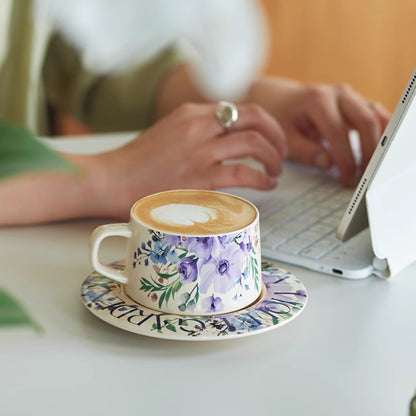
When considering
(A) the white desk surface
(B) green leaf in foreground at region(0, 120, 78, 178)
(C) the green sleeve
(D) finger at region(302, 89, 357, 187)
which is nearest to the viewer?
(B) green leaf in foreground at region(0, 120, 78, 178)

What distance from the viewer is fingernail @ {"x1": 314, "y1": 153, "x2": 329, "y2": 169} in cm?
86

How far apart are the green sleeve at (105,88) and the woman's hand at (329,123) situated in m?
0.33

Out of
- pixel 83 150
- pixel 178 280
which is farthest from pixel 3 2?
pixel 178 280

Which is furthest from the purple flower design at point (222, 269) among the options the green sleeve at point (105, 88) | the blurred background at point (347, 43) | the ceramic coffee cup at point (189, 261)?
the blurred background at point (347, 43)

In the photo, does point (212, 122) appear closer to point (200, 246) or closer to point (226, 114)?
point (226, 114)

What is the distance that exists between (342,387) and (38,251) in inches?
12.4

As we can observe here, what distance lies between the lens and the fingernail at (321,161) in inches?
33.7

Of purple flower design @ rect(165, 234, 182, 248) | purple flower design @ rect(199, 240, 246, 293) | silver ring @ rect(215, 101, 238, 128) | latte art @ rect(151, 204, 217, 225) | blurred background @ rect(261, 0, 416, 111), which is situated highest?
silver ring @ rect(215, 101, 238, 128)

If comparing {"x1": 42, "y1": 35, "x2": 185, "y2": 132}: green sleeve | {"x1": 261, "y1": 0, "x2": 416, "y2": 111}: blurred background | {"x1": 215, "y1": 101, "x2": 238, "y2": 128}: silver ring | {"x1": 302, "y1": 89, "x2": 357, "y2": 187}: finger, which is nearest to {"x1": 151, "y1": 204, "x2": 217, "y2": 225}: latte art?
{"x1": 215, "y1": 101, "x2": 238, "y2": 128}: silver ring

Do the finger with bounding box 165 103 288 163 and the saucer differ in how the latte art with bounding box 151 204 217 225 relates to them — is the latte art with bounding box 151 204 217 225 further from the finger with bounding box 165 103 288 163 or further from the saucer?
the finger with bounding box 165 103 288 163

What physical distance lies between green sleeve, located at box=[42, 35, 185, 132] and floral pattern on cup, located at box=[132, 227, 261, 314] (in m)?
0.80

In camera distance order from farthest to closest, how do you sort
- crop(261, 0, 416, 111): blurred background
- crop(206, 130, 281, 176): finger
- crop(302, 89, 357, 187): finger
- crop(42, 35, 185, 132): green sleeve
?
crop(261, 0, 416, 111): blurred background
crop(42, 35, 185, 132): green sleeve
crop(302, 89, 357, 187): finger
crop(206, 130, 281, 176): finger

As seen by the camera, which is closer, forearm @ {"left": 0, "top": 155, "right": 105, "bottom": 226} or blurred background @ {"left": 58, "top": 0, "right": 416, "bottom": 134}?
forearm @ {"left": 0, "top": 155, "right": 105, "bottom": 226}

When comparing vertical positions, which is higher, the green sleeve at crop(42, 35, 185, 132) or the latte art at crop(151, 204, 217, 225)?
the latte art at crop(151, 204, 217, 225)
